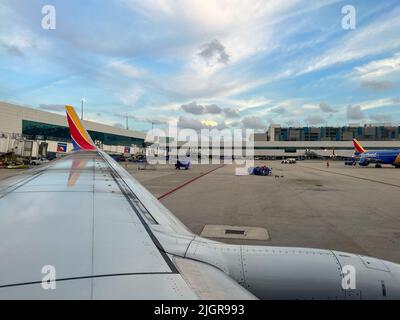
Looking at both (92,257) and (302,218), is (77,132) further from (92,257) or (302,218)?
(92,257)

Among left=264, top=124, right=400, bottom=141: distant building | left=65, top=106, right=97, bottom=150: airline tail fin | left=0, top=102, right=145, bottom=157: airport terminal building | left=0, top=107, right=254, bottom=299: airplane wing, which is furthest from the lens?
left=264, top=124, right=400, bottom=141: distant building

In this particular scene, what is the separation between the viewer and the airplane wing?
170cm

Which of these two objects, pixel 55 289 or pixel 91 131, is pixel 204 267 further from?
pixel 91 131

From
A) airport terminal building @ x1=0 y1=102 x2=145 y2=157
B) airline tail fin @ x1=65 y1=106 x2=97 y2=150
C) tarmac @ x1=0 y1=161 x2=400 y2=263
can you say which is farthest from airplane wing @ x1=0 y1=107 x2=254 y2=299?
airport terminal building @ x1=0 y1=102 x2=145 y2=157

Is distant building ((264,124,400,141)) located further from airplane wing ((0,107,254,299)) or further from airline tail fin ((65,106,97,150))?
airplane wing ((0,107,254,299))

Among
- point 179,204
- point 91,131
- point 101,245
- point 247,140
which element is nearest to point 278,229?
point 179,204

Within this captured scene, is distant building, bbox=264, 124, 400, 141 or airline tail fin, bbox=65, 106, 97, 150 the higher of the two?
distant building, bbox=264, 124, 400, 141

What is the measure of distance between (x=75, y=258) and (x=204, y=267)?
1.03 metres

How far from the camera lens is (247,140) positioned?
132625mm

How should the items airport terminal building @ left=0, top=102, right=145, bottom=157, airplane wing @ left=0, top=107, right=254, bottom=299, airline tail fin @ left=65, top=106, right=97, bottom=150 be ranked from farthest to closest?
airport terminal building @ left=0, top=102, right=145, bottom=157 < airline tail fin @ left=65, top=106, right=97, bottom=150 < airplane wing @ left=0, top=107, right=254, bottom=299

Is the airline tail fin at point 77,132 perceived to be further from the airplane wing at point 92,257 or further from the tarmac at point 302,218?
the airplane wing at point 92,257

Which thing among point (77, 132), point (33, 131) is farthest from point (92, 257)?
point (33, 131)

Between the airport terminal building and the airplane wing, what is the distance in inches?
1661

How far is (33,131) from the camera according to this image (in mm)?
61375
